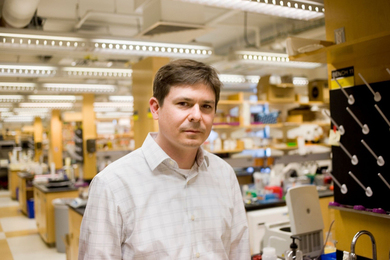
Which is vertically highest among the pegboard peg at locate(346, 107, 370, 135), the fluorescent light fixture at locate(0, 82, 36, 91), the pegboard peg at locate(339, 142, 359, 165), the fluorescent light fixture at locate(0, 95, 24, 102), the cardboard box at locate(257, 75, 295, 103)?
the fluorescent light fixture at locate(0, 82, 36, 91)

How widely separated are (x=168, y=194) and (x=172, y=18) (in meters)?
3.07

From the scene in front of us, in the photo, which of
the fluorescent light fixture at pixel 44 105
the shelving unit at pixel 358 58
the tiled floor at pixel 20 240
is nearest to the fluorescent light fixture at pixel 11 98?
the fluorescent light fixture at pixel 44 105

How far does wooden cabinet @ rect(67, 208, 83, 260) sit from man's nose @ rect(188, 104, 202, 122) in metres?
3.53

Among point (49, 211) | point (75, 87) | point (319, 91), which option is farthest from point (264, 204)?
point (75, 87)

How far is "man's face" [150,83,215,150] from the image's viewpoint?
1520 mm

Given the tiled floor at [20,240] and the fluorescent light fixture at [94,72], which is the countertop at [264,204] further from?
the tiled floor at [20,240]

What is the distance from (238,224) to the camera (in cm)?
176

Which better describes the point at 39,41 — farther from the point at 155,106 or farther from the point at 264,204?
the point at 264,204

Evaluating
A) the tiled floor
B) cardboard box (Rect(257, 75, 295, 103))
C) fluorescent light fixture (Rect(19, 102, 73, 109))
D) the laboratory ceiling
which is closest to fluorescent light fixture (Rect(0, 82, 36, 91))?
the laboratory ceiling

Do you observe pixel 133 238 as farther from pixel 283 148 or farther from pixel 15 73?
pixel 283 148

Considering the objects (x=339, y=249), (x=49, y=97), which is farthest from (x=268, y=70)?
(x=339, y=249)

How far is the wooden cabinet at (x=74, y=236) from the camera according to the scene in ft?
15.2

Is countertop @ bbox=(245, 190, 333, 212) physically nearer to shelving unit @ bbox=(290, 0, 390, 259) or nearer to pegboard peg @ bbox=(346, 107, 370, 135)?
shelving unit @ bbox=(290, 0, 390, 259)

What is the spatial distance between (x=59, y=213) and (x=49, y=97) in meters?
3.81
